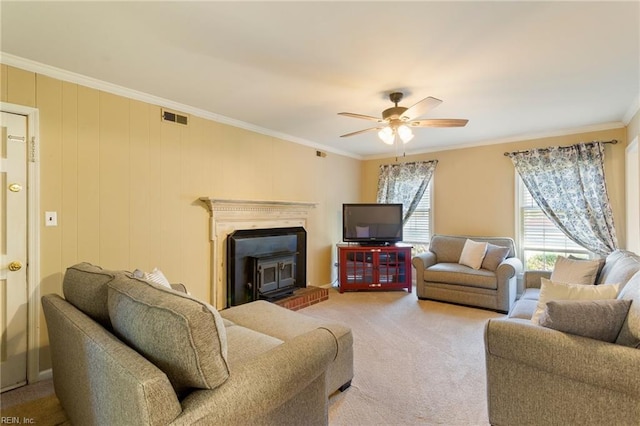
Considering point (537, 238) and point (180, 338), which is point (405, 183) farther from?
point (180, 338)

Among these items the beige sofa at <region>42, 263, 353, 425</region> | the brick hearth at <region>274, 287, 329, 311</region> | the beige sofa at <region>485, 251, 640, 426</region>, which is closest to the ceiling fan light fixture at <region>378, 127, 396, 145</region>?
the beige sofa at <region>485, 251, 640, 426</region>

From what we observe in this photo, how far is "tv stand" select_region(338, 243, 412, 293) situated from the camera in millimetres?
5000

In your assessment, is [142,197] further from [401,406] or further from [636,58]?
[636,58]

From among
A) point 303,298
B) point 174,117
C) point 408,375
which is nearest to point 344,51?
point 174,117

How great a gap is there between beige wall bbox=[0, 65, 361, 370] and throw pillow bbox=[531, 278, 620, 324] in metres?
3.18

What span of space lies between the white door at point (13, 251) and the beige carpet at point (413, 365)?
7.87ft

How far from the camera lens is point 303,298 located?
4191mm

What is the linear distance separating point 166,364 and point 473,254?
4.32 meters

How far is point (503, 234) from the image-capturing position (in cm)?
475

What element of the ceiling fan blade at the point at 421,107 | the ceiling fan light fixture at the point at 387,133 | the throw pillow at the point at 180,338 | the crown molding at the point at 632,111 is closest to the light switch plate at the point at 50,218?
the throw pillow at the point at 180,338

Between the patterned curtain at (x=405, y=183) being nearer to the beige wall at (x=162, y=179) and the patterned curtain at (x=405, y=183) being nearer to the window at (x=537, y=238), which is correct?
the beige wall at (x=162, y=179)

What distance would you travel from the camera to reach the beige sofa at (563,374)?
4.71 feet

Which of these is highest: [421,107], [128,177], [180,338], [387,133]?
[421,107]

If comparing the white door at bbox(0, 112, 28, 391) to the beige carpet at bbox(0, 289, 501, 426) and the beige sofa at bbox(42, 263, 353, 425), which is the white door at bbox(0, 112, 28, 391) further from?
the beige sofa at bbox(42, 263, 353, 425)
